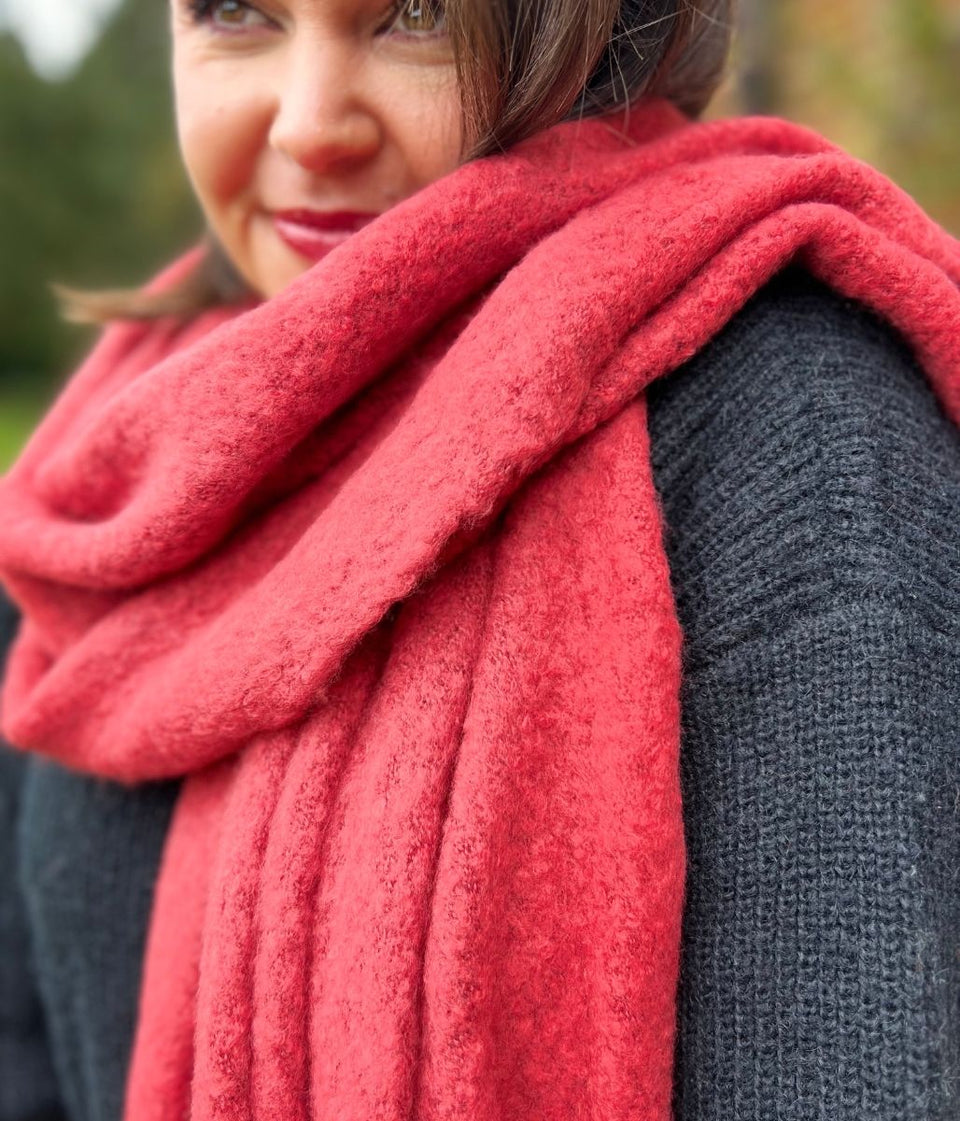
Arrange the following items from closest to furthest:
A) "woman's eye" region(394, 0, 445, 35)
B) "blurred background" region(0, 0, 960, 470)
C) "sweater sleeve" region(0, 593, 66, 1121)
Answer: "woman's eye" region(394, 0, 445, 35) → "sweater sleeve" region(0, 593, 66, 1121) → "blurred background" region(0, 0, 960, 470)

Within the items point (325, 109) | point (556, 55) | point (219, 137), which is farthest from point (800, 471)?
point (219, 137)

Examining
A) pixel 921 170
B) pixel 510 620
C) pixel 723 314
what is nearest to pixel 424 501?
pixel 510 620

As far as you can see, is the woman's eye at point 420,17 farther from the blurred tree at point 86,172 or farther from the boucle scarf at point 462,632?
the blurred tree at point 86,172

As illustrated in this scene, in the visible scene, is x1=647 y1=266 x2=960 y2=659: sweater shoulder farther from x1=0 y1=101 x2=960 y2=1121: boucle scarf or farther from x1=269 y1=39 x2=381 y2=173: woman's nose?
x1=269 y1=39 x2=381 y2=173: woman's nose

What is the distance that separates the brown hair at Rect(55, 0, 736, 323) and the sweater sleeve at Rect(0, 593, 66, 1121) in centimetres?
83

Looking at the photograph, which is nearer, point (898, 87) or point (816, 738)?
point (816, 738)

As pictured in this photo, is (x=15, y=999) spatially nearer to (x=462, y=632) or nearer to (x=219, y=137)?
(x=462, y=632)

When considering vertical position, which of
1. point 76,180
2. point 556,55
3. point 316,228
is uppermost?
point 556,55

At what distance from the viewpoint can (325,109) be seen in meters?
0.70

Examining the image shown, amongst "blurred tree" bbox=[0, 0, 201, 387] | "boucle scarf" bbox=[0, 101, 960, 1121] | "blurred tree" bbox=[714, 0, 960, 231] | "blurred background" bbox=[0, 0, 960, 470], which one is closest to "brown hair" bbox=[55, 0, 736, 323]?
"boucle scarf" bbox=[0, 101, 960, 1121]

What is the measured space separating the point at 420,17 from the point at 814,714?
52cm

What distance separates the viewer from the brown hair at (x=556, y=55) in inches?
25.2

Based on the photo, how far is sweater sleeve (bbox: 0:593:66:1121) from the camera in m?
1.12

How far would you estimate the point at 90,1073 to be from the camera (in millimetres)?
953
